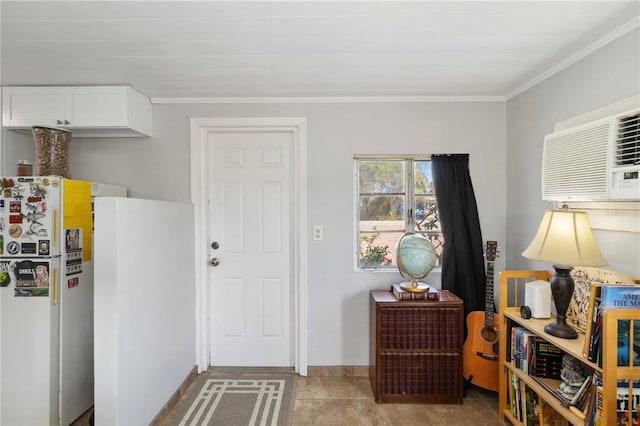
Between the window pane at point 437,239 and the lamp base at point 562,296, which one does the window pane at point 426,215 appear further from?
the lamp base at point 562,296

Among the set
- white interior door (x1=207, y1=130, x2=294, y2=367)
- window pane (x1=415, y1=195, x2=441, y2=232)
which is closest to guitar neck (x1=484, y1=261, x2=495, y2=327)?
window pane (x1=415, y1=195, x2=441, y2=232)

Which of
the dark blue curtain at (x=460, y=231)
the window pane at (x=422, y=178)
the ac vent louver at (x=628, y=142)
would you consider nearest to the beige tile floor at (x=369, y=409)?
the dark blue curtain at (x=460, y=231)

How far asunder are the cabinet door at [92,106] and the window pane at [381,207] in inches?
79.9

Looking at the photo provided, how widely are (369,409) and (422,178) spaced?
1.85m

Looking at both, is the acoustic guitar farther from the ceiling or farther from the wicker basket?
the wicker basket

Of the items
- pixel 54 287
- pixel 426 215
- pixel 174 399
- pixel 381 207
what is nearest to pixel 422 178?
pixel 426 215

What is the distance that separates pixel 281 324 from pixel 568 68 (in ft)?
9.19

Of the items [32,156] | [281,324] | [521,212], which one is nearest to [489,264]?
[521,212]

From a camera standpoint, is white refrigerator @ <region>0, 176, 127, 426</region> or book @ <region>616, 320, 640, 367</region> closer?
book @ <region>616, 320, 640, 367</region>

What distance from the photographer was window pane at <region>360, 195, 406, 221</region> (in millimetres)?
2773

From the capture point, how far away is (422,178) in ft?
9.07

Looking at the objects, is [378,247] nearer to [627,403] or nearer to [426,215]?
[426,215]

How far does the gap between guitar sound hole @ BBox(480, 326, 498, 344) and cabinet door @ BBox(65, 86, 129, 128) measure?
313 cm

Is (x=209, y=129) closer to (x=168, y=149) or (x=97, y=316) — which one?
(x=168, y=149)
